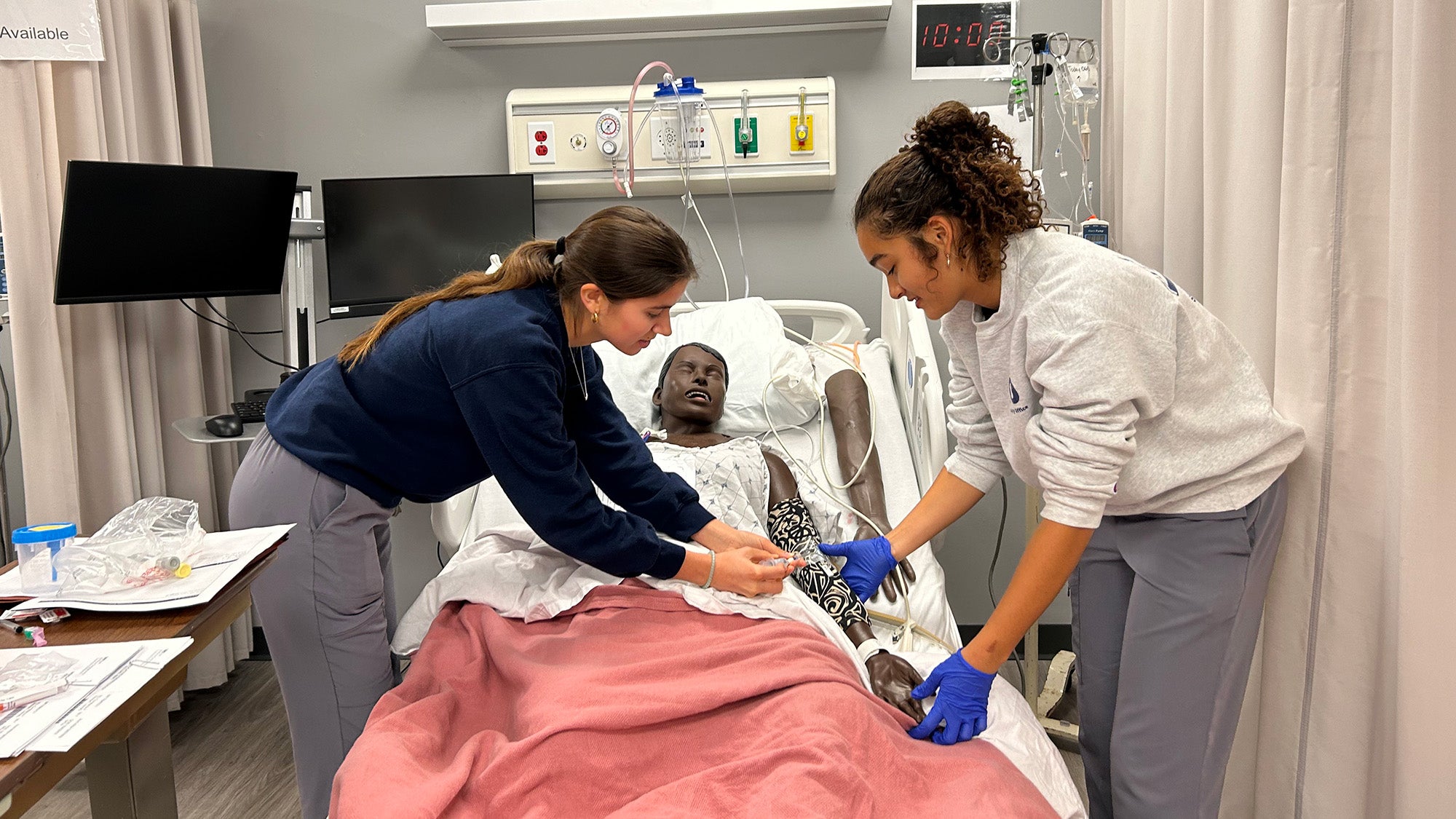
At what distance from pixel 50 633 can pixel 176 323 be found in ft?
6.02

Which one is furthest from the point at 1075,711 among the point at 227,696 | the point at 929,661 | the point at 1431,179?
the point at 227,696

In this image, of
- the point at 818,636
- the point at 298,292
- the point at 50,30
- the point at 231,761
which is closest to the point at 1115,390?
the point at 818,636

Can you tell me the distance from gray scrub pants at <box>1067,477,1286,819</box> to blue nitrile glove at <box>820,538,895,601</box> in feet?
1.42

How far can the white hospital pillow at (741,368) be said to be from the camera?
260 centimetres

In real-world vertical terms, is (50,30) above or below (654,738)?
above

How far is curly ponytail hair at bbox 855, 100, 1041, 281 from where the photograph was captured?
1.39 meters

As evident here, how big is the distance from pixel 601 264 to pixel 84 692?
0.88m

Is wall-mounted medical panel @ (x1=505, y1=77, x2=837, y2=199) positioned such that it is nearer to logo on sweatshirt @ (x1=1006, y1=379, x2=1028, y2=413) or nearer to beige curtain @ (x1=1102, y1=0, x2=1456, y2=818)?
beige curtain @ (x1=1102, y1=0, x2=1456, y2=818)

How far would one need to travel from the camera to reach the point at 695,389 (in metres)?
2.48

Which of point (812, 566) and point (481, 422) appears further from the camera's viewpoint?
point (812, 566)

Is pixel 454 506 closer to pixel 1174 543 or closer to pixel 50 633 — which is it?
pixel 50 633

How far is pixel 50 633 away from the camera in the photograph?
1.22m

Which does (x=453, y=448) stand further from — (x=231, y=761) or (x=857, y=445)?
(x=231, y=761)

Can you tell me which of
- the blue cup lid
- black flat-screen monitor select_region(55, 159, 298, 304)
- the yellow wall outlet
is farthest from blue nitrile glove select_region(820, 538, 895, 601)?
black flat-screen monitor select_region(55, 159, 298, 304)
